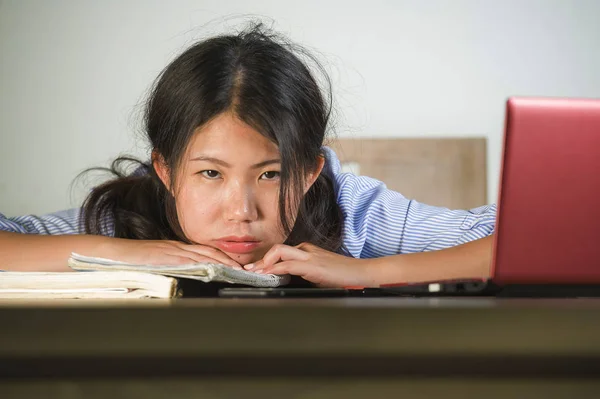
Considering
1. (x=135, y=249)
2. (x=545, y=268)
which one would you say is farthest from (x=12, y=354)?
(x=135, y=249)

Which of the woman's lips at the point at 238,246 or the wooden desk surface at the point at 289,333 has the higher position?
the wooden desk surface at the point at 289,333

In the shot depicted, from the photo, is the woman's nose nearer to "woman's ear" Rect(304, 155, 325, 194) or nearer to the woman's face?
the woman's face

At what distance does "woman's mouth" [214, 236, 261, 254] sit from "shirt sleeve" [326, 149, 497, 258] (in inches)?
13.9

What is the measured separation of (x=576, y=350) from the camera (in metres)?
0.26

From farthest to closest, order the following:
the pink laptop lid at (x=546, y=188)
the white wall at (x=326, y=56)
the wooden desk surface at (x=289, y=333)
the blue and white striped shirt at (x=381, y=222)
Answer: the white wall at (x=326, y=56) → the blue and white striped shirt at (x=381, y=222) → the pink laptop lid at (x=546, y=188) → the wooden desk surface at (x=289, y=333)

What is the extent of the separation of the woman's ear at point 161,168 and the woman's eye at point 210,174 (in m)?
0.14

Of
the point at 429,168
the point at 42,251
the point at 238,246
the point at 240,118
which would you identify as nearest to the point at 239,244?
the point at 238,246

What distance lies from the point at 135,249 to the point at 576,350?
2.64 feet

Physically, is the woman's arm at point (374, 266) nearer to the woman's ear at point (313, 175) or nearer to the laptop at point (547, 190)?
the woman's ear at point (313, 175)

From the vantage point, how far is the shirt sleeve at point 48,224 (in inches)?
55.6

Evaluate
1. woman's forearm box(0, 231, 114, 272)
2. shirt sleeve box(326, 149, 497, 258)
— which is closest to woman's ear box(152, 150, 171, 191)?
woman's forearm box(0, 231, 114, 272)

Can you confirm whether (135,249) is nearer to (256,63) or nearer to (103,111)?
(256,63)

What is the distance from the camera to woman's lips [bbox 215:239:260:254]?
3.85 feet

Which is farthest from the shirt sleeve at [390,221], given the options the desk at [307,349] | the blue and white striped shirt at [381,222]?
the desk at [307,349]
